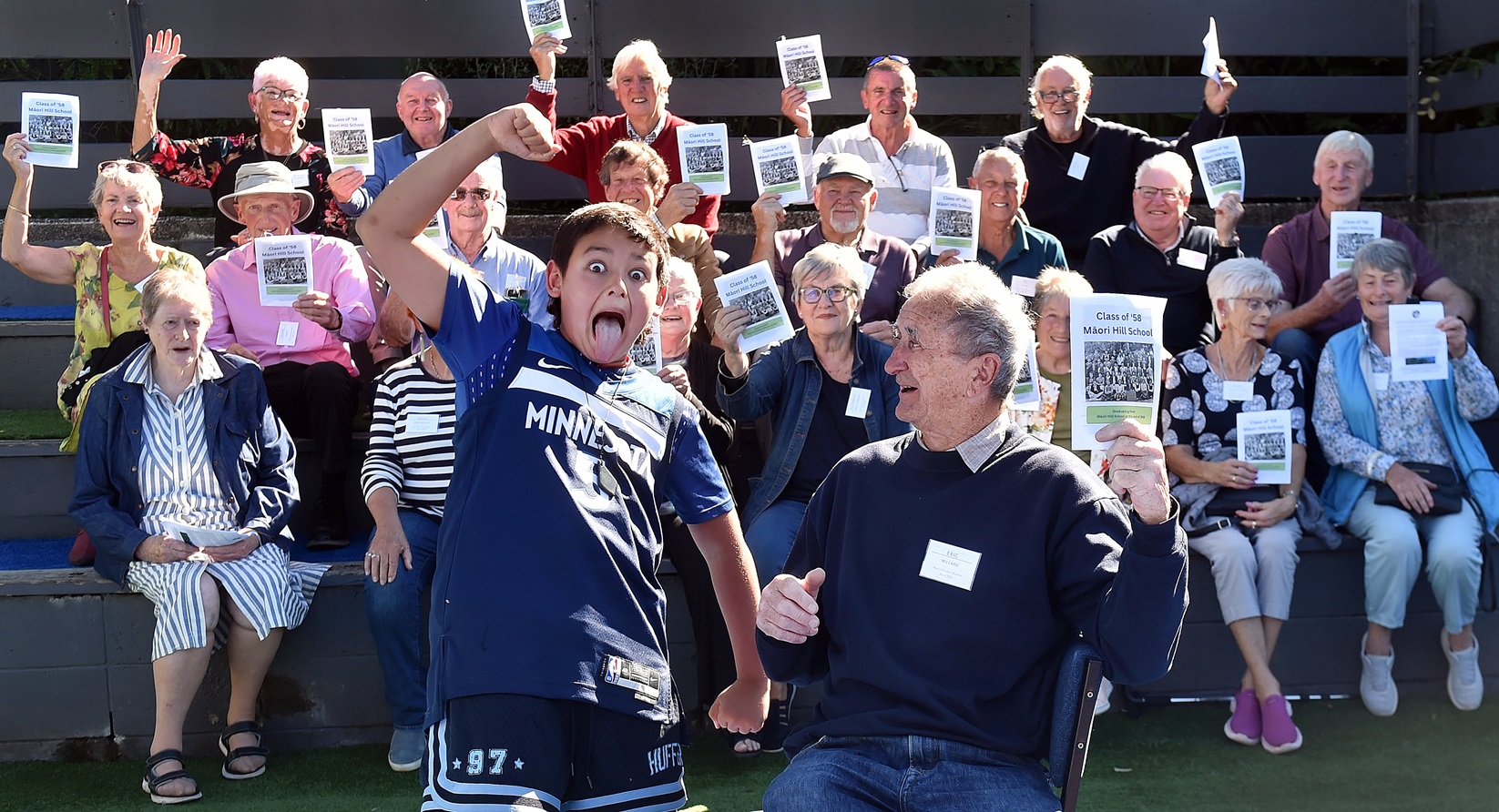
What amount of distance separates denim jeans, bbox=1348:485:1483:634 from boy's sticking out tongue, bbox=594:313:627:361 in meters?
3.40

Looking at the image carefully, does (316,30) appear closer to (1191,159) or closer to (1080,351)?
(1191,159)

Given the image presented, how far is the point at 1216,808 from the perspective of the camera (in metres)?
3.91

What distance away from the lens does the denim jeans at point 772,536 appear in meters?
4.40

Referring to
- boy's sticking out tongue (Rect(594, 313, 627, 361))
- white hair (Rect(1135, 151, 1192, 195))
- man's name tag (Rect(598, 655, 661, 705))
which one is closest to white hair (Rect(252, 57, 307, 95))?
white hair (Rect(1135, 151, 1192, 195))

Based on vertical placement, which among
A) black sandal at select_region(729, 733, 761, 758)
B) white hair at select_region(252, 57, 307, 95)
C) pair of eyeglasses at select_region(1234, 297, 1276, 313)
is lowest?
black sandal at select_region(729, 733, 761, 758)

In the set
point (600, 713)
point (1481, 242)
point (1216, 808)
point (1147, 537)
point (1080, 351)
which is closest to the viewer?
point (1147, 537)

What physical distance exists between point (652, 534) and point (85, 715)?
2.75 meters

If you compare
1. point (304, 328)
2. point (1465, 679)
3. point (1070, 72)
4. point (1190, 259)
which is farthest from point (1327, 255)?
point (304, 328)

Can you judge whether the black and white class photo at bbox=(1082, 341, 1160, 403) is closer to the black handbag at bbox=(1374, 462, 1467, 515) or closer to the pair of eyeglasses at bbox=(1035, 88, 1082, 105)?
the black handbag at bbox=(1374, 462, 1467, 515)

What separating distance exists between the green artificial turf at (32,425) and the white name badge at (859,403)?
3035 mm

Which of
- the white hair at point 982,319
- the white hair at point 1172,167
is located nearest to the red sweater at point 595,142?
the white hair at point 1172,167

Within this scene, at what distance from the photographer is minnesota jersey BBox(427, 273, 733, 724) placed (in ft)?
7.57

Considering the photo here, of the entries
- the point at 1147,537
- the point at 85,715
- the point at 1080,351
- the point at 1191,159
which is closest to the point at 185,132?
the point at 85,715

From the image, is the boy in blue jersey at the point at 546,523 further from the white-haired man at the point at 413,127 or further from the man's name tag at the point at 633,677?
the white-haired man at the point at 413,127
